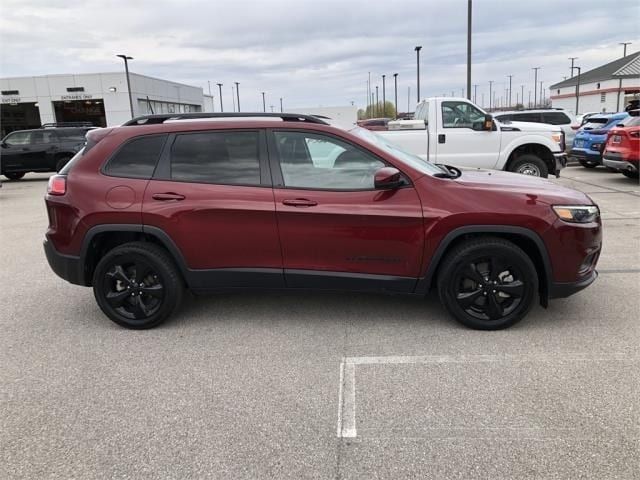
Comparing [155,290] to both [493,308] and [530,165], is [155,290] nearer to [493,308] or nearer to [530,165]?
[493,308]

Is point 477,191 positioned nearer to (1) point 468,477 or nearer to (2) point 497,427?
(2) point 497,427

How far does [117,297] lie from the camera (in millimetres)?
4285

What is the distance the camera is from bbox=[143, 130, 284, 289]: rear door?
4.05 m

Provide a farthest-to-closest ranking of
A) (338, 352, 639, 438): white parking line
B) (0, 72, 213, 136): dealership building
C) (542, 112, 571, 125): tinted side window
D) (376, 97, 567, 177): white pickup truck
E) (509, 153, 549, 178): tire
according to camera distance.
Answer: (0, 72, 213, 136): dealership building → (542, 112, 571, 125): tinted side window → (509, 153, 549, 178): tire → (376, 97, 567, 177): white pickup truck → (338, 352, 639, 438): white parking line

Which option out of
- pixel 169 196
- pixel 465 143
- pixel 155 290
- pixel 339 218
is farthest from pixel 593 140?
pixel 155 290

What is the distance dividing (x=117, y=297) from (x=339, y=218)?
76.5 inches

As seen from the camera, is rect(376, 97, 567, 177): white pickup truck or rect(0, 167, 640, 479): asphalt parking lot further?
rect(376, 97, 567, 177): white pickup truck

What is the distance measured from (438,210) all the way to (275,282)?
1.38 meters

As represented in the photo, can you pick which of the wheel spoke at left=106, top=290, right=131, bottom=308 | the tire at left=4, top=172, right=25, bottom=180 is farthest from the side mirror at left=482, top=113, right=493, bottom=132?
the tire at left=4, top=172, right=25, bottom=180

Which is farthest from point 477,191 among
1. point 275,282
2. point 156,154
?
point 156,154

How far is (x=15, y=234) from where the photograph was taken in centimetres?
841

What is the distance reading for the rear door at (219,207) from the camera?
405 cm

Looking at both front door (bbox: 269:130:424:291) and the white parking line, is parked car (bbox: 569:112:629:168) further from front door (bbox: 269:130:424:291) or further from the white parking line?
front door (bbox: 269:130:424:291)

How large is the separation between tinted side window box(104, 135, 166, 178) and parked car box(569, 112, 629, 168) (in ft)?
44.5
